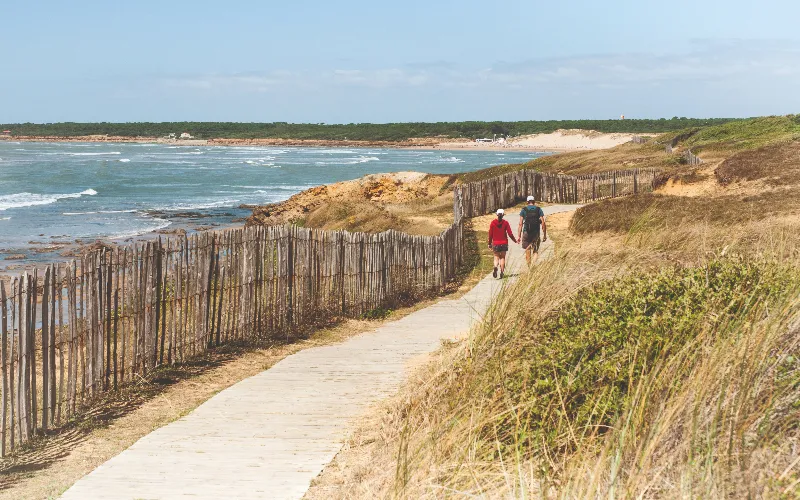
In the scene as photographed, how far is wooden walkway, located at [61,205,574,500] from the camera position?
18.7 feet

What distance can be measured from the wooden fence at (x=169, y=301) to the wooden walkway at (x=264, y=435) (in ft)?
3.63

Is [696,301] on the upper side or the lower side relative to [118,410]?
upper

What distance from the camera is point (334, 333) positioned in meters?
12.2

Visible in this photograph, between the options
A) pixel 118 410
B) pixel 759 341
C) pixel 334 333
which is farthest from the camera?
pixel 334 333

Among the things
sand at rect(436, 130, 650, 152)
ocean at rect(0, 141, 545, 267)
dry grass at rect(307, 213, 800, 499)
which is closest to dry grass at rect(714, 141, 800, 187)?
dry grass at rect(307, 213, 800, 499)

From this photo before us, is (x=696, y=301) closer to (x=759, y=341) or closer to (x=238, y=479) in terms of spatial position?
(x=759, y=341)

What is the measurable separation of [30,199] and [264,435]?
48.5 meters

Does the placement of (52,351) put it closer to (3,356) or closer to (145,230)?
(3,356)

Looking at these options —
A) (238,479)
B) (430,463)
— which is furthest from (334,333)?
(430,463)

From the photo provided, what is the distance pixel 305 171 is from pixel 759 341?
8362 centimetres

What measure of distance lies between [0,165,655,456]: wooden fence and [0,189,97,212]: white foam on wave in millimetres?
35019

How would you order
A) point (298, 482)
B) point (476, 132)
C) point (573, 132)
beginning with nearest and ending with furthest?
point (298, 482), point (573, 132), point (476, 132)

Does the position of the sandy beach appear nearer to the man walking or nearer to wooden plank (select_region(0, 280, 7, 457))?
the man walking

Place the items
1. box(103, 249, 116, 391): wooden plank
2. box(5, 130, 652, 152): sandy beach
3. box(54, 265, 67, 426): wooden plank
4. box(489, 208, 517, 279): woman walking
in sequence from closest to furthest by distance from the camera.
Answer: box(54, 265, 67, 426): wooden plank
box(103, 249, 116, 391): wooden plank
box(489, 208, 517, 279): woman walking
box(5, 130, 652, 152): sandy beach
